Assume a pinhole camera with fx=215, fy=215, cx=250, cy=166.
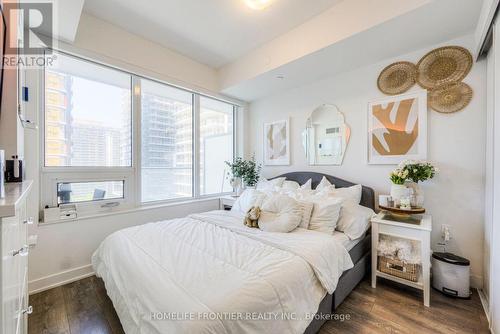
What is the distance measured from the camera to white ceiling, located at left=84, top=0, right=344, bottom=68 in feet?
7.34

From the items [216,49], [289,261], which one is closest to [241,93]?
[216,49]

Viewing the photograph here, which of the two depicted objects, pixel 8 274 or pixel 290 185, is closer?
pixel 8 274

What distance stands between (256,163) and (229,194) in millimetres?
812

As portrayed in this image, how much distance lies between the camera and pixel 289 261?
1.48 m

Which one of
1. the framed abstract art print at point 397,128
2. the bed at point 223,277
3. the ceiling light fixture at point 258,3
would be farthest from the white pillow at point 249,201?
the ceiling light fixture at point 258,3

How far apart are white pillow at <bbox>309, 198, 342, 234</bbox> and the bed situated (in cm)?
12

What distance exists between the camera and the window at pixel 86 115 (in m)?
2.39

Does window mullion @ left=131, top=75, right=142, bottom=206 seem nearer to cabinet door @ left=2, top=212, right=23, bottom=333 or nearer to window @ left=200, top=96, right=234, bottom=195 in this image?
window @ left=200, top=96, right=234, bottom=195

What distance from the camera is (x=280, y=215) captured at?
7.20 ft

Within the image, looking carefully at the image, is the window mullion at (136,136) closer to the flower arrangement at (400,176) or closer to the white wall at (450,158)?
the white wall at (450,158)

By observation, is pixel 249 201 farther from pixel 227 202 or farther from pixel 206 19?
pixel 206 19

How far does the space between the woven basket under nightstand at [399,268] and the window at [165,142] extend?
9.41ft

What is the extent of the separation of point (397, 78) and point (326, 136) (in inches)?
41.8

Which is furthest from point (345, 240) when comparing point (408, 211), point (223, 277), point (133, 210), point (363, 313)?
point (133, 210)
